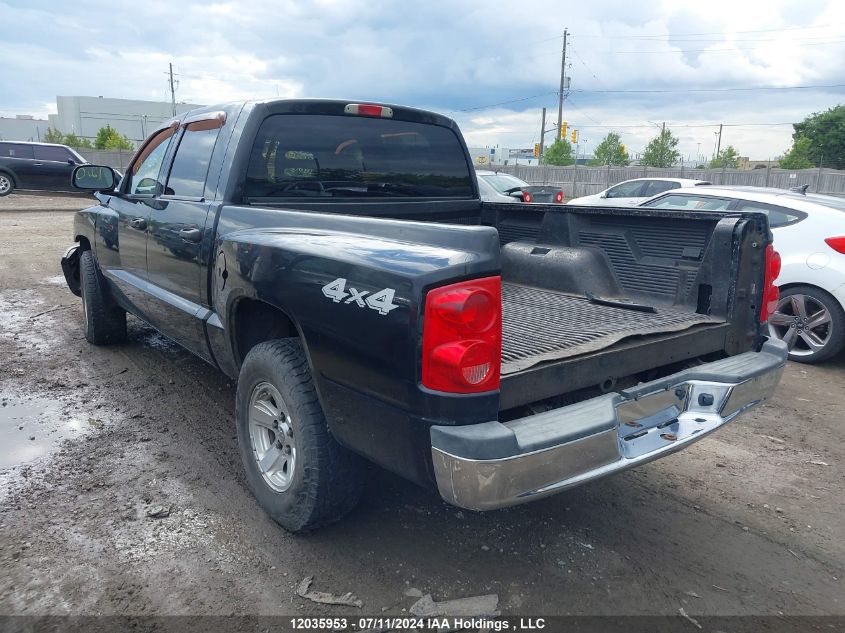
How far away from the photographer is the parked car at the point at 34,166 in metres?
18.2

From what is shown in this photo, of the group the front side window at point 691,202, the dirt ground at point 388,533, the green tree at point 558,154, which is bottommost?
the dirt ground at point 388,533

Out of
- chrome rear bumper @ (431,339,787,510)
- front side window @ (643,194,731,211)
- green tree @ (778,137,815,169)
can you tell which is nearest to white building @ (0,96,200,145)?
green tree @ (778,137,815,169)

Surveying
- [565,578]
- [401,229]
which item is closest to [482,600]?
[565,578]

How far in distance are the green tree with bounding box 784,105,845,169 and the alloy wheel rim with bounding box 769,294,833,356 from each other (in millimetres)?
59367

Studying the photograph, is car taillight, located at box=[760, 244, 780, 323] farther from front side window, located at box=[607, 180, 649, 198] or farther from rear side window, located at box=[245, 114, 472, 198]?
front side window, located at box=[607, 180, 649, 198]

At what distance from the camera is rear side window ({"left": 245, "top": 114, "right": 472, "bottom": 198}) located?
352 centimetres

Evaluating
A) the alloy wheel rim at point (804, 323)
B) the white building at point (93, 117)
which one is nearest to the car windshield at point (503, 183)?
the alloy wheel rim at point (804, 323)

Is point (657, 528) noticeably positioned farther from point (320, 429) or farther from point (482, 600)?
point (320, 429)

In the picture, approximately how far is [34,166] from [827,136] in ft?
204

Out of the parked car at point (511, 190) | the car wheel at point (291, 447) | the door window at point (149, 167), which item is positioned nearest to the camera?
the car wheel at point (291, 447)

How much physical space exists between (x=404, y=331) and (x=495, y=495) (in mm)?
620

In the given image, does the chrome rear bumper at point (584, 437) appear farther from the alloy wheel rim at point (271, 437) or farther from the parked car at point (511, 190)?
the parked car at point (511, 190)

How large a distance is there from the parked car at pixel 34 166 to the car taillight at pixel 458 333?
62.8 ft

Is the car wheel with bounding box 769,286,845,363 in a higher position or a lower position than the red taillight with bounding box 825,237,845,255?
lower
